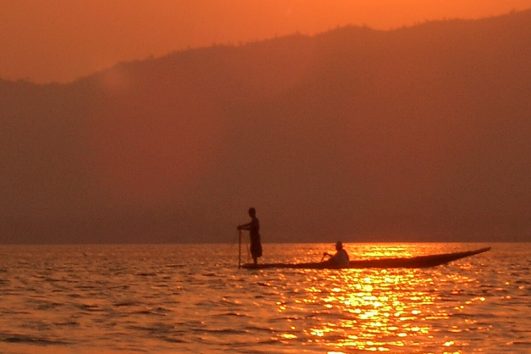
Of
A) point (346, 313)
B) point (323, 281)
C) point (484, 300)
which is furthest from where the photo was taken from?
point (323, 281)

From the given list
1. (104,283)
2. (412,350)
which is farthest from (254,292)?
(412,350)

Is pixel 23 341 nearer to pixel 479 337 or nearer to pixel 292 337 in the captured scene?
pixel 292 337

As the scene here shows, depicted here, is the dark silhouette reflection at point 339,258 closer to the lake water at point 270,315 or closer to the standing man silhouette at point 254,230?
the lake water at point 270,315

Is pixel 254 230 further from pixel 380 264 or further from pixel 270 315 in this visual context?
pixel 270 315

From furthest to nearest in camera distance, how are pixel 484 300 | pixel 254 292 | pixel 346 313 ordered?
pixel 254 292 → pixel 484 300 → pixel 346 313

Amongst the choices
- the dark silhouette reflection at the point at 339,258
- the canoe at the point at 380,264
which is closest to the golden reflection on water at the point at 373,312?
the dark silhouette reflection at the point at 339,258

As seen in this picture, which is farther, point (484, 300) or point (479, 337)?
point (484, 300)

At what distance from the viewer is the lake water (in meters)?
20.4

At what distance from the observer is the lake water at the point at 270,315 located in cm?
2044

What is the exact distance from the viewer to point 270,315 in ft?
84.7

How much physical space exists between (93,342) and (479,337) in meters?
6.95

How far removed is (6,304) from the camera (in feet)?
97.7

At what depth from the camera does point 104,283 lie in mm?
40281

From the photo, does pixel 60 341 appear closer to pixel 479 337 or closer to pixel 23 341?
pixel 23 341
